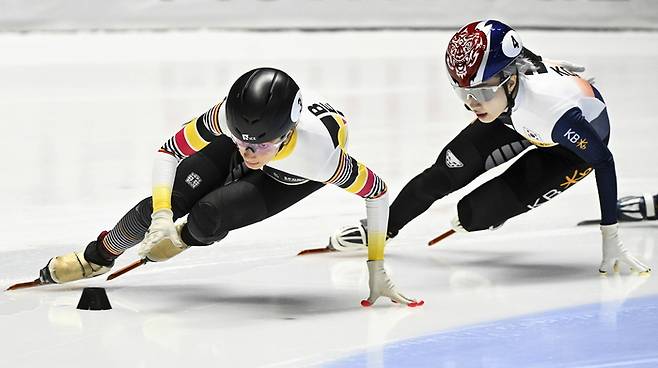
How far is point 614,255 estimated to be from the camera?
14.6 feet

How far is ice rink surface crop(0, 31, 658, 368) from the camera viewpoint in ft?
11.1

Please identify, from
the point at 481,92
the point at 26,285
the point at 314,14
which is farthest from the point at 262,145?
the point at 314,14

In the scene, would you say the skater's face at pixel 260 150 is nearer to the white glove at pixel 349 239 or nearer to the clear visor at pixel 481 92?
the clear visor at pixel 481 92

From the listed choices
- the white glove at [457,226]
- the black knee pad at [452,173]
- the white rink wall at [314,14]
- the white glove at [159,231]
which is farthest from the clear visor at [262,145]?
the white rink wall at [314,14]

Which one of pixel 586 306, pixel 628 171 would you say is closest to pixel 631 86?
pixel 628 171

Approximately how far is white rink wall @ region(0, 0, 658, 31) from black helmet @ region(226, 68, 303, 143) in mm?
12239

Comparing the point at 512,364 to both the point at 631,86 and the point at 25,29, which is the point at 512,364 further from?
the point at 25,29

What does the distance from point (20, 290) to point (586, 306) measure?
6.39 feet

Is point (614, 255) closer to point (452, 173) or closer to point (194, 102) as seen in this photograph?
point (452, 173)

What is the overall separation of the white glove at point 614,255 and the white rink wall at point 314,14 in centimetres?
1200

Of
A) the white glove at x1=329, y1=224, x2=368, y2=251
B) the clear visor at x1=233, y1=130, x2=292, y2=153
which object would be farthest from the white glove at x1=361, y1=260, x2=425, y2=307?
the white glove at x1=329, y1=224, x2=368, y2=251

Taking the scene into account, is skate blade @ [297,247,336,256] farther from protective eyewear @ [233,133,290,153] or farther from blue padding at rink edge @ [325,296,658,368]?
protective eyewear @ [233,133,290,153]

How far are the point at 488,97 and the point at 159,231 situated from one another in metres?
1.33

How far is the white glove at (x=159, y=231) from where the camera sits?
3680 millimetres
